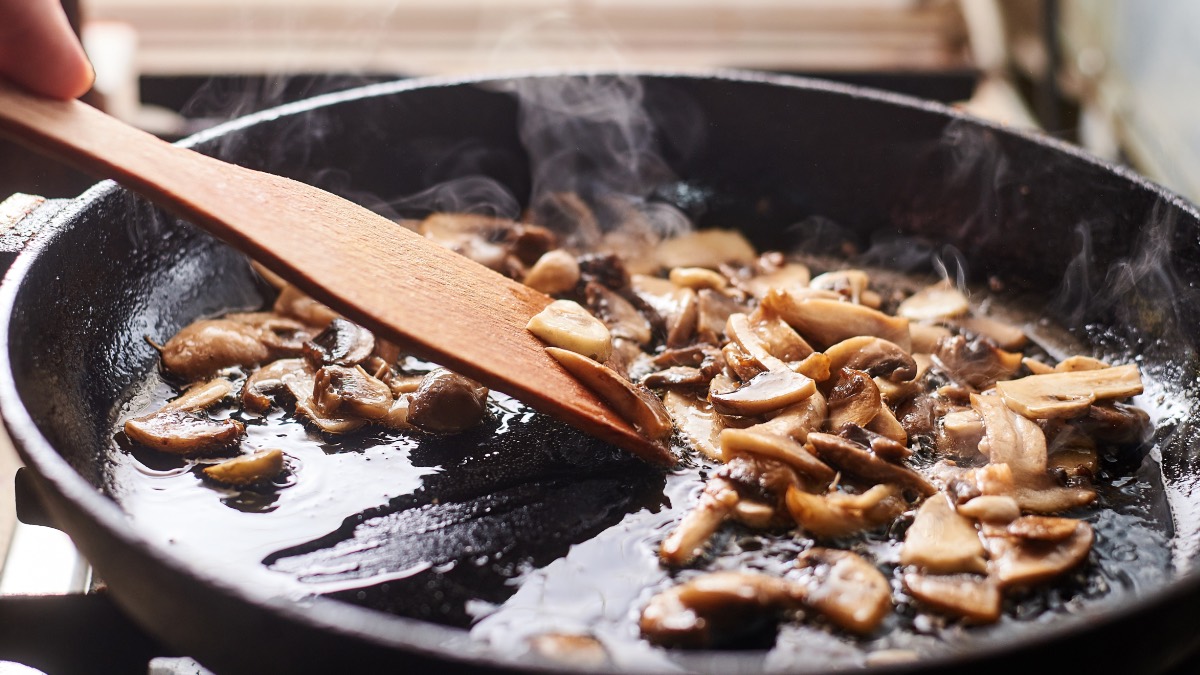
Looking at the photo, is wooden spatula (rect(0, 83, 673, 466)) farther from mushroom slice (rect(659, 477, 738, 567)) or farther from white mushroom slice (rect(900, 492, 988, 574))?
white mushroom slice (rect(900, 492, 988, 574))

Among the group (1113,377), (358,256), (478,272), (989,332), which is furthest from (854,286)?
(358,256)

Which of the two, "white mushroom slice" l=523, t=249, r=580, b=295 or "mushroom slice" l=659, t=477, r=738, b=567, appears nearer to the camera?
"mushroom slice" l=659, t=477, r=738, b=567

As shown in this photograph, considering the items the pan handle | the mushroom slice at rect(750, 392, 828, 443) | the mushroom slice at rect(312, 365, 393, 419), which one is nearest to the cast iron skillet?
the pan handle

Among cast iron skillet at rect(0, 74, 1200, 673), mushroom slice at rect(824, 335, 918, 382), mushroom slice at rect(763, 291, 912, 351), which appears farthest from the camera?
mushroom slice at rect(763, 291, 912, 351)

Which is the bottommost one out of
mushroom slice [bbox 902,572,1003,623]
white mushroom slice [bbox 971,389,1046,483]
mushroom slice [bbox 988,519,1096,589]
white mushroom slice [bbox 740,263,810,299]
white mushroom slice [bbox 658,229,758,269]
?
mushroom slice [bbox 902,572,1003,623]

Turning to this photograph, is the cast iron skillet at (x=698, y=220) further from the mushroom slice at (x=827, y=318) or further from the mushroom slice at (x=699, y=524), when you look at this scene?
the mushroom slice at (x=827, y=318)

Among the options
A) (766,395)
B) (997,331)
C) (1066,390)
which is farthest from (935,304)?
(766,395)

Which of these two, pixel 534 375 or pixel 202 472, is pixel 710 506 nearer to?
pixel 534 375

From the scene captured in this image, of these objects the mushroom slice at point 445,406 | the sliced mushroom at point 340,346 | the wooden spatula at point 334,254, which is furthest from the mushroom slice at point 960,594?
the sliced mushroom at point 340,346
